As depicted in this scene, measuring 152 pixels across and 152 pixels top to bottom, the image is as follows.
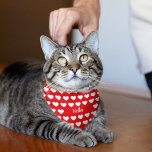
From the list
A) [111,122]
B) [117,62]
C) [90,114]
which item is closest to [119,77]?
[117,62]

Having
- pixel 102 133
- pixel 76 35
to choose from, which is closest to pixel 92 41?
pixel 102 133

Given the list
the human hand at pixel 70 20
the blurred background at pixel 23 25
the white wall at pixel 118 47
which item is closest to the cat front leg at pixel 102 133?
the human hand at pixel 70 20

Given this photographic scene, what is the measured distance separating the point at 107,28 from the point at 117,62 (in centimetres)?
32

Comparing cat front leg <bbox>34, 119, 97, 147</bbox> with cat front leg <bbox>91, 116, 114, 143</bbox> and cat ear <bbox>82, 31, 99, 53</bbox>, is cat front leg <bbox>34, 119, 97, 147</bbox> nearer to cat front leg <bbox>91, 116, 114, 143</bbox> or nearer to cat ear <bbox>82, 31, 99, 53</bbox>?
cat front leg <bbox>91, 116, 114, 143</bbox>

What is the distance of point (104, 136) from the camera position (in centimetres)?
134

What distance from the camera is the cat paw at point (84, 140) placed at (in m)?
1.26

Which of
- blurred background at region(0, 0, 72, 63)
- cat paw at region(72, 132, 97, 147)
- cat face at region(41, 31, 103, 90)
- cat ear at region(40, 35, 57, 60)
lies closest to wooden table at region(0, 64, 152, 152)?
cat paw at region(72, 132, 97, 147)

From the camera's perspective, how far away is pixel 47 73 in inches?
57.6

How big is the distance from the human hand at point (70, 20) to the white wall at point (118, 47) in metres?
1.23

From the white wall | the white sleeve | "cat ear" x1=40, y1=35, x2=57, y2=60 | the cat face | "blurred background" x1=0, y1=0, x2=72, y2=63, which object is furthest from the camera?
"blurred background" x1=0, y1=0, x2=72, y2=63

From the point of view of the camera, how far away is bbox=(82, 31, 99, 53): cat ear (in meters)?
1.45

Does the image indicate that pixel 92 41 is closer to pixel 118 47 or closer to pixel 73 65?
pixel 73 65

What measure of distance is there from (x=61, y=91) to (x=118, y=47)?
5.33ft

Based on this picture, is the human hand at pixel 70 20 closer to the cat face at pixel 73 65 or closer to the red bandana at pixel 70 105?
the cat face at pixel 73 65
